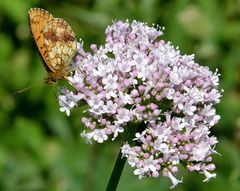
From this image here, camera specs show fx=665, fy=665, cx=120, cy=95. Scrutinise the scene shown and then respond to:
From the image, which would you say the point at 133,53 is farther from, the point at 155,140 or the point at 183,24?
the point at 183,24

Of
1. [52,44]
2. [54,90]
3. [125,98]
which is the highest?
[54,90]

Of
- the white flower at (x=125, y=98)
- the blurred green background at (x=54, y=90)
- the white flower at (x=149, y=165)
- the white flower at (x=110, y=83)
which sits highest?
the blurred green background at (x=54, y=90)

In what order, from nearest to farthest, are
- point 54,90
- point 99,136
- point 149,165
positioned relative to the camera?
point 149,165, point 99,136, point 54,90

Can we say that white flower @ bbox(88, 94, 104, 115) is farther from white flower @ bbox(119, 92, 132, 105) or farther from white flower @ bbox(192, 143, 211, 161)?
white flower @ bbox(192, 143, 211, 161)

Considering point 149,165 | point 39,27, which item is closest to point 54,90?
point 39,27

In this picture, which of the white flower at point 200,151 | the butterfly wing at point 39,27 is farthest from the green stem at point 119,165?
the butterfly wing at point 39,27

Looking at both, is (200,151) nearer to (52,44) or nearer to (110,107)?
(110,107)

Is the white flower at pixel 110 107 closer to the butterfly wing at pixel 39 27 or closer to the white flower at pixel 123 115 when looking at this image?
the white flower at pixel 123 115
